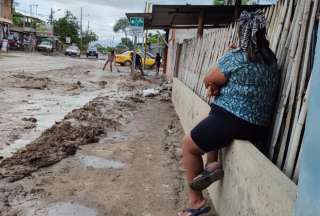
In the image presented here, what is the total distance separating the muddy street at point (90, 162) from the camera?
4.97 metres

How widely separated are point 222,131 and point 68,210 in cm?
179

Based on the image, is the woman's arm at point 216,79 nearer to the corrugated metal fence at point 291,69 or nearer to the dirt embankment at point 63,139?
the corrugated metal fence at point 291,69

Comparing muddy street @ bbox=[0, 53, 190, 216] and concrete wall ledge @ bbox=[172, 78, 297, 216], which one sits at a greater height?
concrete wall ledge @ bbox=[172, 78, 297, 216]

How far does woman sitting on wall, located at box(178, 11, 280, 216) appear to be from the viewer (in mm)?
4004

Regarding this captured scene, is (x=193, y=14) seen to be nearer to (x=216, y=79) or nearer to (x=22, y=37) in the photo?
(x=216, y=79)

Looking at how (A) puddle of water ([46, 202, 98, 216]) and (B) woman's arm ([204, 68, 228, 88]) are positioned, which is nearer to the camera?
(B) woman's arm ([204, 68, 228, 88])

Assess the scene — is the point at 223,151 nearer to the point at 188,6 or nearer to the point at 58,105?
the point at 58,105

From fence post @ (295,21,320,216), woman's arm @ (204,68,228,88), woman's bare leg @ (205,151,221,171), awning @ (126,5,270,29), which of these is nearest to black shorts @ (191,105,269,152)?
woman's arm @ (204,68,228,88)

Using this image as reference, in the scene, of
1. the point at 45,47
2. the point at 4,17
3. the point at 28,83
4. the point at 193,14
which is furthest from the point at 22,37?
the point at 193,14

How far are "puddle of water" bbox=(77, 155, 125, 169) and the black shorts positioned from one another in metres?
2.64

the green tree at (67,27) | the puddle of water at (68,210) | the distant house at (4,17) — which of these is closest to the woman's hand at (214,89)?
the puddle of water at (68,210)

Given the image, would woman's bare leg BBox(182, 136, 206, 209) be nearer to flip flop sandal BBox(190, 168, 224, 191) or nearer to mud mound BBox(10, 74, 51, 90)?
flip flop sandal BBox(190, 168, 224, 191)

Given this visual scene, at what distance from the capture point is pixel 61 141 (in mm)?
7734

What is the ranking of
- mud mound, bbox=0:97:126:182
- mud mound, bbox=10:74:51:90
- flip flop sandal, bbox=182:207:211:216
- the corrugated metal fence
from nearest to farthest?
the corrugated metal fence
flip flop sandal, bbox=182:207:211:216
mud mound, bbox=0:97:126:182
mud mound, bbox=10:74:51:90
